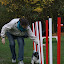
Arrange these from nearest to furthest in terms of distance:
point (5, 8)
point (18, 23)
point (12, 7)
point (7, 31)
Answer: point (18, 23) < point (7, 31) < point (12, 7) < point (5, 8)

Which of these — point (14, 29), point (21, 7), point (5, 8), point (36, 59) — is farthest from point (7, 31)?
point (5, 8)

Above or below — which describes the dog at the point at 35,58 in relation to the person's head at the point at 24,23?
below

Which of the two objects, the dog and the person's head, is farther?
the dog

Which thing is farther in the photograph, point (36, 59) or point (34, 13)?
point (34, 13)

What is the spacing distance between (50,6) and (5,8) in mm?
5023

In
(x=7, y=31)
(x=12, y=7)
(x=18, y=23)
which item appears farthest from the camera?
(x=12, y=7)

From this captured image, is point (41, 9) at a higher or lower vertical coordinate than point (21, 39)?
higher

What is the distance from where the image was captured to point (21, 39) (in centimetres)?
579

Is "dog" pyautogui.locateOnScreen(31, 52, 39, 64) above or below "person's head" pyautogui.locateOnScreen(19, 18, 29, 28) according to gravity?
below

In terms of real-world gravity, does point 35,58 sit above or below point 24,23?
below

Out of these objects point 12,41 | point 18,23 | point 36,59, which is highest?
point 18,23

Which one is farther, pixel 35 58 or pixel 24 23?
pixel 35 58

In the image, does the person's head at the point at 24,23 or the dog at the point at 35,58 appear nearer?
the person's head at the point at 24,23

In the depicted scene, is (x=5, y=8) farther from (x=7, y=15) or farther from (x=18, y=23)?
(x=18, y=23)
